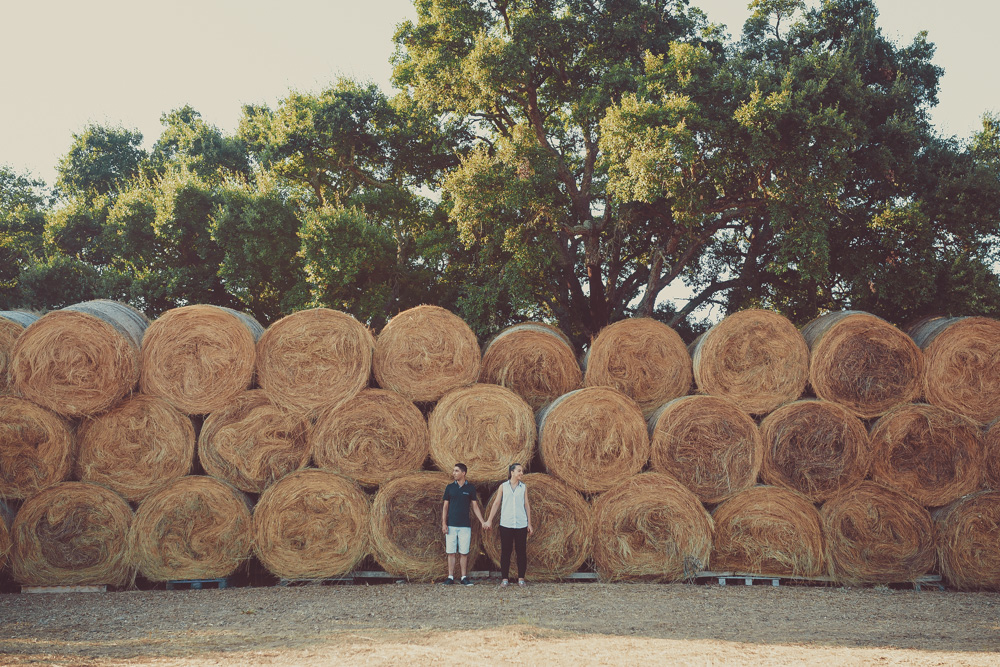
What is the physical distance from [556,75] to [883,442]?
10.6m

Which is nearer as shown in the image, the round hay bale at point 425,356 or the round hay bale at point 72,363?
the round hay bale at point 72,363

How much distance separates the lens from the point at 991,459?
9234 mm

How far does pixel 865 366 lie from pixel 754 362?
1276 mm

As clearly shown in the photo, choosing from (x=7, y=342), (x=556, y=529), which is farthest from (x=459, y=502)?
(x=7, y=342)

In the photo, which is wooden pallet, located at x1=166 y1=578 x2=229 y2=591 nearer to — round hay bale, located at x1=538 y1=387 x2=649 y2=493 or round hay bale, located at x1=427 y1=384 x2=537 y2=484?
round hay bale, located at x1=427 y1=384 x2=537 y2=484

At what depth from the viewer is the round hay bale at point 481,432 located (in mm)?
8992

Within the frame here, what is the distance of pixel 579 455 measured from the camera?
29.4 ft

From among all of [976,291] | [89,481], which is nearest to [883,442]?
[976,291]

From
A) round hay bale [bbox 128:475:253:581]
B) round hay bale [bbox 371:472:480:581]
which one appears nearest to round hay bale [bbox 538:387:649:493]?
round hay bale [bbox 371:472:480:581]

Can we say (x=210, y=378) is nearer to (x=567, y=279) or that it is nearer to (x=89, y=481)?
(x=89, y=481)

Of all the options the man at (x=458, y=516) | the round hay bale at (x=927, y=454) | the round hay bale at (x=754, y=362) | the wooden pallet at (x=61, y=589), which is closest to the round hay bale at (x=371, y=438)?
the man at (x=458, y=516)

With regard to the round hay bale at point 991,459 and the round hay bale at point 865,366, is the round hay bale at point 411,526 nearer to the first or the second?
the round hay bale at point 865,366

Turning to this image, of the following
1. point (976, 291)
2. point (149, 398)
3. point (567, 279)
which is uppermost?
point (567, 279)

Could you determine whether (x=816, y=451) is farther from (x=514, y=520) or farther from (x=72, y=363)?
(x=72, y=363)
